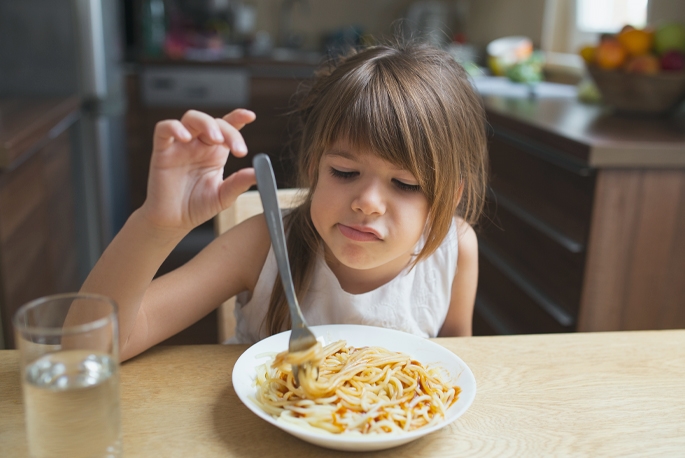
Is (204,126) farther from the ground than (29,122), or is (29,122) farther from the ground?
(204,126)

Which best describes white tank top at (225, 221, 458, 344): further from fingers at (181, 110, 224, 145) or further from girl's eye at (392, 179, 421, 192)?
fingers at (181, 110, 224, 145)

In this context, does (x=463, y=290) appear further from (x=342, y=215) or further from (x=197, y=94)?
(x=197, y=94)

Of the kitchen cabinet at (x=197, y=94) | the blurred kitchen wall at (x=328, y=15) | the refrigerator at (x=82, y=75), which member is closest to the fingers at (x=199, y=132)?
the refrigerator at (x=82, y=75)

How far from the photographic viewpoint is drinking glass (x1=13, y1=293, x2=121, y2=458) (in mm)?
502

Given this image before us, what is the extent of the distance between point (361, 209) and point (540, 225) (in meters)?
1.25

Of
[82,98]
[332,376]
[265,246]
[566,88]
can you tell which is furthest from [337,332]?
[566,88]

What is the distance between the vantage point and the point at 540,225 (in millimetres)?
1956

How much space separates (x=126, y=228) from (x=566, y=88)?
2660 millimetres

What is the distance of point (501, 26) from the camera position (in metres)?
3.84

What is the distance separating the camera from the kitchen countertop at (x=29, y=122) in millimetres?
1590

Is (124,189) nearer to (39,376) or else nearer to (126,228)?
Result: (126,228)

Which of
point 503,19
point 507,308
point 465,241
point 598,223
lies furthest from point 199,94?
point 465,241

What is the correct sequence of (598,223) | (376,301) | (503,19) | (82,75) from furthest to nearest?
(503,19)
(82,75)
(598,223)
(376,301)

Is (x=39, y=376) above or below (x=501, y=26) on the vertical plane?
below
